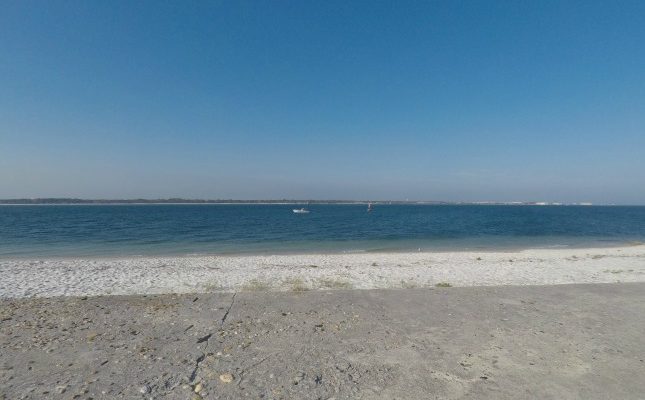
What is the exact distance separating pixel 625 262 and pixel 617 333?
14.2 metres

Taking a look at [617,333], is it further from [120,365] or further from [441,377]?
[120,365]

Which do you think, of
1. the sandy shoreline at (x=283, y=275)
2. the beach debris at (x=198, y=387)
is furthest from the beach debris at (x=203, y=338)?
the sandy shoreline at (x=283, y=275)

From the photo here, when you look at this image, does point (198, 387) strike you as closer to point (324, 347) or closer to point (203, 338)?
point (203, 338)

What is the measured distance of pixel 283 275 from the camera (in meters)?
14.5

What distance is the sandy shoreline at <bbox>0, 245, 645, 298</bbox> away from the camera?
11961 mm

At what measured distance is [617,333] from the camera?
723 cm

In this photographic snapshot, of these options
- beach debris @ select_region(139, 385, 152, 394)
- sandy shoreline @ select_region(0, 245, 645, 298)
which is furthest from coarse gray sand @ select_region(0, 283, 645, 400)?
sandy shoreline @ select_region(0, 245, 645, 298)

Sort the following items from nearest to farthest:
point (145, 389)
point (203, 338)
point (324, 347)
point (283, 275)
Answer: point (145, 389)
point (324, 347)
point (203, 338)
point (283, 275)

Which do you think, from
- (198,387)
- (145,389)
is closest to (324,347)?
(198,387)

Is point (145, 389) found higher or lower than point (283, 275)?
higher

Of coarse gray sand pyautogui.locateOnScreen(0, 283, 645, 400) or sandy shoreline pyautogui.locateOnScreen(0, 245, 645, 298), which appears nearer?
coarse gray sand pyautogui.locateOnScreen(0, 283, 645, 400)

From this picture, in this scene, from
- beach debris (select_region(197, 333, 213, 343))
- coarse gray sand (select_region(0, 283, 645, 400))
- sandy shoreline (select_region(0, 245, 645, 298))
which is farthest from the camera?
sandy shoreline (select_region(0, 245, 645, 298))

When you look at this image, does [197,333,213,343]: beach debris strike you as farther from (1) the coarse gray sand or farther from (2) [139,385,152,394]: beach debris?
(2) [139,385,152,394]: beach debris

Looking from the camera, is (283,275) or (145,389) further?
(283,275)
